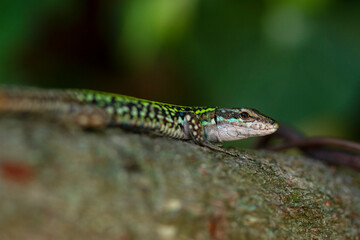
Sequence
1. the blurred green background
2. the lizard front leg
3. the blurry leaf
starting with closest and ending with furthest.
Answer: the lizard front leg < the blurry leaf < the blurred green background

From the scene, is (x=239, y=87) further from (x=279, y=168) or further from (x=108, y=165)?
(x=108, y=165)

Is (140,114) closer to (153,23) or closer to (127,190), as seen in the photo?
(127,190)

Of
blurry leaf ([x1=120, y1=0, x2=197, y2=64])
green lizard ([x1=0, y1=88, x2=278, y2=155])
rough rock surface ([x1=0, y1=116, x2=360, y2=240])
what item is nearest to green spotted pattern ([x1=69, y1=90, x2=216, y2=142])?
green lizard ([x1=0, y1=88, x2=278, y2=155])

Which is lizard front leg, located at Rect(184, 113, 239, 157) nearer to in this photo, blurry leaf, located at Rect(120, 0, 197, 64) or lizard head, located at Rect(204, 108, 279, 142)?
lizard head, located at Rect(204, 108, 279, 142)

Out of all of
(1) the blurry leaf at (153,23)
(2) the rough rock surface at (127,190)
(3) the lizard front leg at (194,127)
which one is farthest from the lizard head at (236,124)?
(1) the blurry leaf at (153,23)

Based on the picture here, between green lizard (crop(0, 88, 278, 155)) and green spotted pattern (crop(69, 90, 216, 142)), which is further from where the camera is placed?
green spotted pattern (crop(69, 90, 216, 142))
